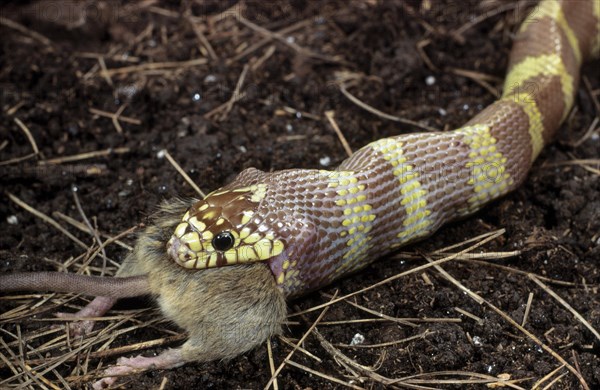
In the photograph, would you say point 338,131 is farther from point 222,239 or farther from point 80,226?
point 80,226

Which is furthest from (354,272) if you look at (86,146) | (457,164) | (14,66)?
(14,66)

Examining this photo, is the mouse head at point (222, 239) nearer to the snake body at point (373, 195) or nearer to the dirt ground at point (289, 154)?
the snake body at point (373, 195)

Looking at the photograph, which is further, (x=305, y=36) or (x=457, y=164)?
(x=305, y=36)

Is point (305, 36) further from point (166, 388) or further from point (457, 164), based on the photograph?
point (166, 388)

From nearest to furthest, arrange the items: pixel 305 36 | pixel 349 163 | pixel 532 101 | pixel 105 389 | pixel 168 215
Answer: pixel 105 389
pixel 168 215
pixel 349 163
pixel 532 101
pixel 305 36

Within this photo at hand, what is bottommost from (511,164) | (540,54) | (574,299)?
(574,299)

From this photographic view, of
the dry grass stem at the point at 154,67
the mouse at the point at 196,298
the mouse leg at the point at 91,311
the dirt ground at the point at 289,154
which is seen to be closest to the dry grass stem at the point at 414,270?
the dirt ground at the point at 289,154

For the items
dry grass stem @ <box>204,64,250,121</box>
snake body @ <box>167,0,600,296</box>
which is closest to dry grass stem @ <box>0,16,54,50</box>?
dry grass stem @ <box>204,64,250,121</box>
